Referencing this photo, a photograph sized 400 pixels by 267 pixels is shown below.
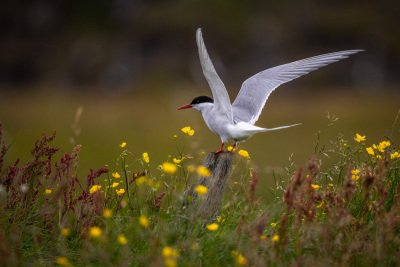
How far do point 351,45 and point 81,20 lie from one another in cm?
3086

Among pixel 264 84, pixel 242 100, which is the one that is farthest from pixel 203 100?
pixel 264 84

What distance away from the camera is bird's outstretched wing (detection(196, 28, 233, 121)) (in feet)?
14.7

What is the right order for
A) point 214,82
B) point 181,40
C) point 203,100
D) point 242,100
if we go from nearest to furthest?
1. point 214,82
2. point 203,100
3. point 242,100
4. point 181,40

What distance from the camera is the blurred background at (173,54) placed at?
5162 cm

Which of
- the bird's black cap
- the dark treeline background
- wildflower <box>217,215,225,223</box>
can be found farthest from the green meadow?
the dark treeline background

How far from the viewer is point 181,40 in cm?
6581

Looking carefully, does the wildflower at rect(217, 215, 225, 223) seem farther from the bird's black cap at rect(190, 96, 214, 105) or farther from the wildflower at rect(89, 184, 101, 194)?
the bird's black cap at rect(190, 96, 214, 105)

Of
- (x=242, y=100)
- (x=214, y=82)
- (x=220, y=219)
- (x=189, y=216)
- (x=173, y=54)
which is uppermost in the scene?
(x=173, y=54)

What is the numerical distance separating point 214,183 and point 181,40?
61.9m

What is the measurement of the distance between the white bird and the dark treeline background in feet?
173

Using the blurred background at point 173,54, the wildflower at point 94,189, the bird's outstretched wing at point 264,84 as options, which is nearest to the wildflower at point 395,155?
the bird's outstretched wing at point 264,84

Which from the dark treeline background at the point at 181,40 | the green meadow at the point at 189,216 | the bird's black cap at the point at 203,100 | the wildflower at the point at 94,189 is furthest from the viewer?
the dark treeline background at the point at 181,40

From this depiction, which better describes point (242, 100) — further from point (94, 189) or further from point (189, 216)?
point (189, 216)

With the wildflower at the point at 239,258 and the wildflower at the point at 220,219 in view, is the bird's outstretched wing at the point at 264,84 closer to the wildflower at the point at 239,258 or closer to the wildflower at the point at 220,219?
the wildflower at the point at 220,219
